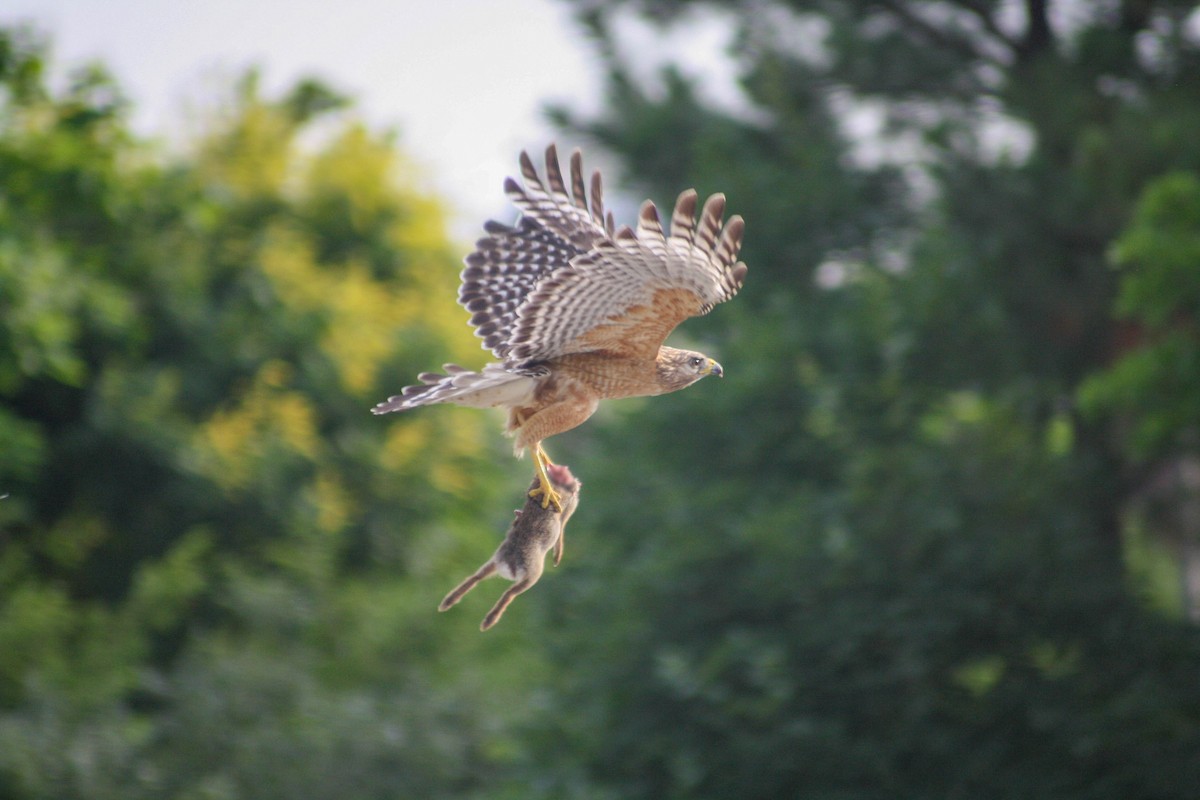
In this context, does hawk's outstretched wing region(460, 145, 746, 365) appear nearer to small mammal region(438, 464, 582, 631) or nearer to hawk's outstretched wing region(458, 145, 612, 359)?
hawk's outstretched wing region(458, 145, 612, 359)

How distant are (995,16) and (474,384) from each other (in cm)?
814

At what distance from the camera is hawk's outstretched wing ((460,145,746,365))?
3.39 metres

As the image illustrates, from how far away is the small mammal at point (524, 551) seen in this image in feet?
10.2

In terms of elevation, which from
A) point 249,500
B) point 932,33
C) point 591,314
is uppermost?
point 932,33

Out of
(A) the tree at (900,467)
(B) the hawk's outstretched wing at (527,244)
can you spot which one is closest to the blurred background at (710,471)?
(A) the tree at (900,467)

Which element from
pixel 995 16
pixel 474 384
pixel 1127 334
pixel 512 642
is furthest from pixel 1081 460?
pixel 474 384

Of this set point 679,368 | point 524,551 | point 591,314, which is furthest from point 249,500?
point 524,551

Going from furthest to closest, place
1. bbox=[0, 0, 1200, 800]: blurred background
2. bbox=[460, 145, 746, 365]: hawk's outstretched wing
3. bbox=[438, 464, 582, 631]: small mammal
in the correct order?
bbox=[0, 0, 1200, 800]: blurred background → bbox=[460, 145, 746, 365]: hawk's outstretched wing → bbox=[438, 464, 582, 631]: small mammal

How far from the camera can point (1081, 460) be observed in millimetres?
8633

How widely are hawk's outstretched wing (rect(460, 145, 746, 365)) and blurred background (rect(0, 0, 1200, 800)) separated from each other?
3.85 metres

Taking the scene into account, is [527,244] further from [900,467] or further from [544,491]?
[900,467]

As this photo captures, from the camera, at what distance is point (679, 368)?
12.6ft

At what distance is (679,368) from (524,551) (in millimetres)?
889

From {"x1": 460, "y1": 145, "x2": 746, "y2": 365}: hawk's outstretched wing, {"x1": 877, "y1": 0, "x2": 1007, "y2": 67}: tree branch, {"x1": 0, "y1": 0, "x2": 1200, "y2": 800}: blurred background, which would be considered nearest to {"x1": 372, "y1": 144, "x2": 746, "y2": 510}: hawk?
{"x1": 460, "y1": 145, "x2": 746, "y2": 365}: hawk's outstretched wing
